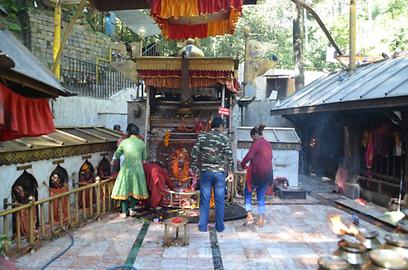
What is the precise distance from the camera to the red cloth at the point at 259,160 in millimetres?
7707

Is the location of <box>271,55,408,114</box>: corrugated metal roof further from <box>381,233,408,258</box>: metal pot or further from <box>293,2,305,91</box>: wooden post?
<box>293,2,305,91</box>: wooden post

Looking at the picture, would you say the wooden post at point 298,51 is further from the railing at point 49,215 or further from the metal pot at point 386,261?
the metal pot at point 386,261

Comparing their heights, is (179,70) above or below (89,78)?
below

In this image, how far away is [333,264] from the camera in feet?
8.24

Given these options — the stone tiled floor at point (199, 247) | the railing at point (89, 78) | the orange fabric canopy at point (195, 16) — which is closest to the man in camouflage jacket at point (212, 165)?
the stone tiled floor at point (199, 247)

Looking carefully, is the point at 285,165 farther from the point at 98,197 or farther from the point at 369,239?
the point at 369,239

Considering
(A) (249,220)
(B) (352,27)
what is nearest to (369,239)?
(A) (249,220)

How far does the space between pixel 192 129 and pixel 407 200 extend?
5.55 meters

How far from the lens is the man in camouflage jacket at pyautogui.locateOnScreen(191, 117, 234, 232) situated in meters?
7.24

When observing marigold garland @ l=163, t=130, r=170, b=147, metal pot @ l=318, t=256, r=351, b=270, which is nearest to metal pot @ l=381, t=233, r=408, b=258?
metal pot @ l=318, t=256, r=351, b=270

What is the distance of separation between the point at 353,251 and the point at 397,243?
0.35 meters

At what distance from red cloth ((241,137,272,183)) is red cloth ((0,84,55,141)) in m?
4.30

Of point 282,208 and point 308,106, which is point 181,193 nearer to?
point 282,208

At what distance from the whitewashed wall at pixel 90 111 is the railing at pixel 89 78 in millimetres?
662
